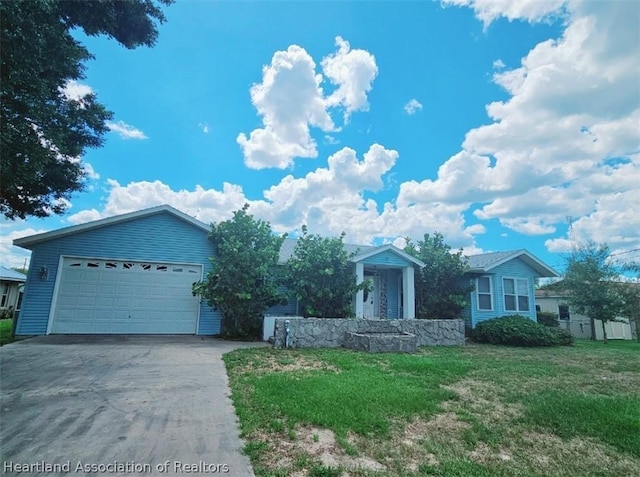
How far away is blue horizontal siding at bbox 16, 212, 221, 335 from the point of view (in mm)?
10156

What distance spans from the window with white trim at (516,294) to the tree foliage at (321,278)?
27.9ft

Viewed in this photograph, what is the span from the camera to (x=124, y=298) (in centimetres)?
1089

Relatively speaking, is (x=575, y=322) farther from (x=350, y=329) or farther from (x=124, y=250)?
(x=124, y=250)

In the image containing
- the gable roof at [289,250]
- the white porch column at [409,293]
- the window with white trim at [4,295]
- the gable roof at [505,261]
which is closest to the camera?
the gable roof at [289,250]

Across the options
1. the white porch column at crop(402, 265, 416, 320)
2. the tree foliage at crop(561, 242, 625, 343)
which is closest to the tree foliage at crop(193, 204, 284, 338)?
the white porch column at crop(402, 265, 416, 320)

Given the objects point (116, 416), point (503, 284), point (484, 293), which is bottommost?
point (116, 416)

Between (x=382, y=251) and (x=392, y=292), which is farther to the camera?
(x=392, y=292)

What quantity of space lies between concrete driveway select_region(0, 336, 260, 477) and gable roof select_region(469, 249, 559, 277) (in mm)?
12586

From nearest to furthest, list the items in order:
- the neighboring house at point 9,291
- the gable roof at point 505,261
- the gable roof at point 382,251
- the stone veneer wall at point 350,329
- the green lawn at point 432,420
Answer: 1. the green lawn at point 432,420
2. the stone veneer wall at point 350,329
3. the gable roof at point 382,251
4. the gable roof at point 505,261
5. the neighboring house at point 9,291

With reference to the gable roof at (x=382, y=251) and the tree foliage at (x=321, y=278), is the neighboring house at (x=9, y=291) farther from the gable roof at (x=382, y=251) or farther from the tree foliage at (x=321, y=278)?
the gable roof at (x=382, y=251)

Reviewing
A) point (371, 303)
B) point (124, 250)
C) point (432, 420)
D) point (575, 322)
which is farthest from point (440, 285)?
point (575, 322)

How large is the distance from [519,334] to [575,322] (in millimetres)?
11919

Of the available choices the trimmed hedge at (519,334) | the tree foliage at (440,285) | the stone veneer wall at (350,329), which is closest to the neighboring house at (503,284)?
the tree foliage at (440,285)

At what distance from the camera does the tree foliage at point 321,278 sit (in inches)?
450
